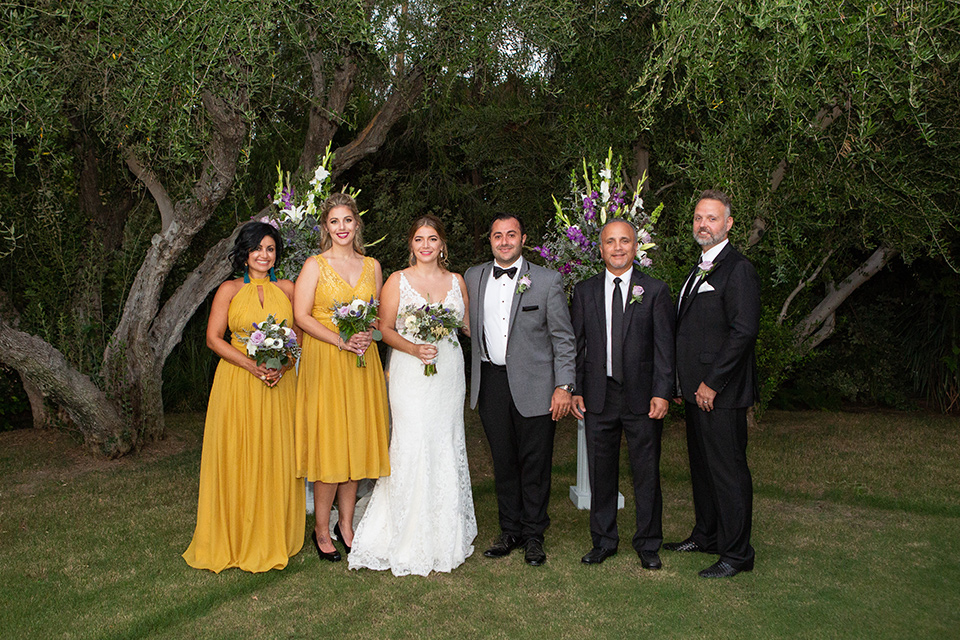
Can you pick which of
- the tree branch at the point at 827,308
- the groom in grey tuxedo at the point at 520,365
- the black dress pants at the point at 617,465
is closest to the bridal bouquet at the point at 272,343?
the groom in grey tuxedo at the point at 520,365

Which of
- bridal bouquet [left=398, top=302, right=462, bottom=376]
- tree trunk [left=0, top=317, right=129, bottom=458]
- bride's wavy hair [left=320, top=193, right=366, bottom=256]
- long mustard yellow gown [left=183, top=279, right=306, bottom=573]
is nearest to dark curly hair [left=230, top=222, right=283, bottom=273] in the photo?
long mustard yellow gown [left=183, top=279, right=306, bottom=573]

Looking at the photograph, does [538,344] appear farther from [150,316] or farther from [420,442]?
[150,316]

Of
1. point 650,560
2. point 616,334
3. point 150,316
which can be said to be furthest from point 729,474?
point 150,316

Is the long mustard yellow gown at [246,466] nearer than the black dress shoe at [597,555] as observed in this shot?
Yes

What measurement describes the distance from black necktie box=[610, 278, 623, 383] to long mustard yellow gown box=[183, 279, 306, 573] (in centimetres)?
202

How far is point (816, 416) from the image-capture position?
10.3m

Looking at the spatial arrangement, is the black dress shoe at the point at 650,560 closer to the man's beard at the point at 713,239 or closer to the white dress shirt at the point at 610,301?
the white dress shirt at the point at 610,301

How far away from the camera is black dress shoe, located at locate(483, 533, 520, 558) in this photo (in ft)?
16.4

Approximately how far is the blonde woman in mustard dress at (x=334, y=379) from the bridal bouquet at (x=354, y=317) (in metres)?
0.06

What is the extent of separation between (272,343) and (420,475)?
1215mm

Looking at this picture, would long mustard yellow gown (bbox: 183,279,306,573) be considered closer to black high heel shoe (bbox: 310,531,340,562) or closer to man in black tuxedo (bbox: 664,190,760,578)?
black high heel shoe (bbox: 310,531,340,562)

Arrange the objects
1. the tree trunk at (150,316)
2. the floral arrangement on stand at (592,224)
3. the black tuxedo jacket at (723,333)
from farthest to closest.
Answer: the tree trunk at (150,316) → the floral arrangement on stand at (592,224) → the black tuxedo jacket at (723,333)

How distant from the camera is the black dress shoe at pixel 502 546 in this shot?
499 cm

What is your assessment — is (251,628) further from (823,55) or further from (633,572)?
(823,55)
